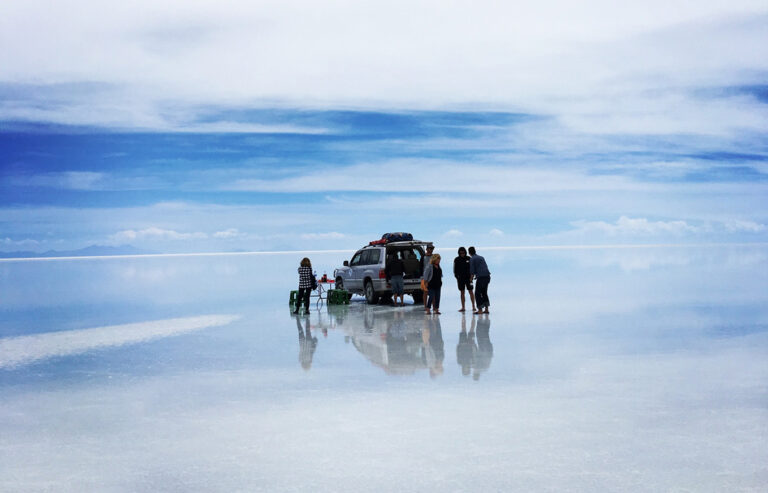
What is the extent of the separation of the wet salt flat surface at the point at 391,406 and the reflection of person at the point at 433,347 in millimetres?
45

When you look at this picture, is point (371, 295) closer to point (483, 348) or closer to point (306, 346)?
point (306, 346)

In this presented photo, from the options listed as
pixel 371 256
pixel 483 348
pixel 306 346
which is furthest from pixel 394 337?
pixel 371 256

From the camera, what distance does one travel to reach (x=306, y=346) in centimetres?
1477

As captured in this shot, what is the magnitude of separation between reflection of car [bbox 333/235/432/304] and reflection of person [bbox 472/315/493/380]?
226 inches

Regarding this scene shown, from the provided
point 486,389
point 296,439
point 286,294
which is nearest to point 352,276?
point 286,294

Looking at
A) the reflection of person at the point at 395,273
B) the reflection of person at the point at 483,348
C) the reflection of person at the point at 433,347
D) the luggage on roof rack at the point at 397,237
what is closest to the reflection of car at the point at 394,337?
the reflection of person at the point at 433,347

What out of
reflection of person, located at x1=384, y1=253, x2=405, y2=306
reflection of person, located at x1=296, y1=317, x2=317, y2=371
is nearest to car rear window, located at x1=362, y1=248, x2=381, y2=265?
reflection of person, located at x1=384, y1=253, x2=405, y2=306

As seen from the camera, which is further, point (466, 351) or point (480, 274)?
point (480, 274)

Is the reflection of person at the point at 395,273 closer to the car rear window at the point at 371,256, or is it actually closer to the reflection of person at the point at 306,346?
the car rear window at the point at 371,256

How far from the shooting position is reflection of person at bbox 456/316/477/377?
11.8 meters

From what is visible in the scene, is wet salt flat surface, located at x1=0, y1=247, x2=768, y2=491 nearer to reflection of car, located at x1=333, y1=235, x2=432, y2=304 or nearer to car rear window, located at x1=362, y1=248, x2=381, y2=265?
reflection of car, located at x1=333, y1=235, x2=432, y2=304

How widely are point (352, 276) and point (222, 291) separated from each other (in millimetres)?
9494

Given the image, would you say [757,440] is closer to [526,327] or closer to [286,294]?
[526,327]

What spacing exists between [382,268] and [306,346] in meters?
10.2
